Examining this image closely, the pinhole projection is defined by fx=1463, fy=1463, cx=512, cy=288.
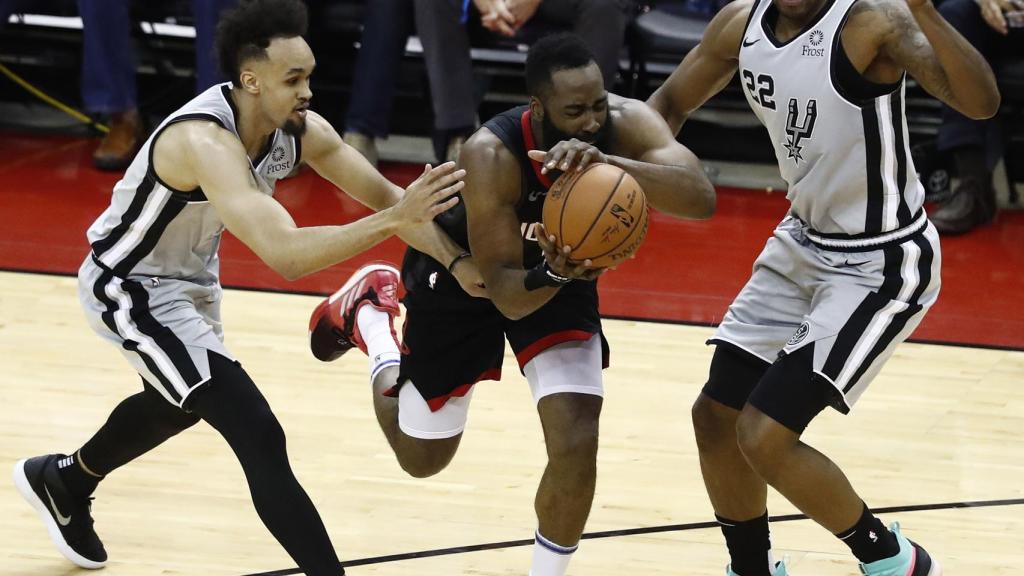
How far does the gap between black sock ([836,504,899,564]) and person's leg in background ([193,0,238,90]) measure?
5273 mm

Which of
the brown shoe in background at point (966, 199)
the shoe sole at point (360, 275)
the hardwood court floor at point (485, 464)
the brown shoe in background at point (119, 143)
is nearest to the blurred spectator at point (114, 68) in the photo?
the brown shoe in background at point (119, 143)

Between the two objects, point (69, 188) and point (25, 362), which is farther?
point (69, 188)

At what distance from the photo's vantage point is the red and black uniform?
4.00m

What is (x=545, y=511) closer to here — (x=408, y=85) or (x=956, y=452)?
(x=956, y=452)

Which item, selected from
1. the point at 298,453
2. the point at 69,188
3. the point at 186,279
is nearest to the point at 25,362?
the point at 298,453

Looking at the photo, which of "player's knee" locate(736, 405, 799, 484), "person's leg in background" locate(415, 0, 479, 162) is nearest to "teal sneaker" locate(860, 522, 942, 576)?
"player's knee" locate(736, 405, 799, 484)

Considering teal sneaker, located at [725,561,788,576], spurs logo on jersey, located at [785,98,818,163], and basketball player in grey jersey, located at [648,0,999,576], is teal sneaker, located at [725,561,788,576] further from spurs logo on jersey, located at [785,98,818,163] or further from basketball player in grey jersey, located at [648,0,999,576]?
spurs logo on jersey, located at [785,98,818,163]

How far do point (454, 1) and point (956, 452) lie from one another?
3.98 metres

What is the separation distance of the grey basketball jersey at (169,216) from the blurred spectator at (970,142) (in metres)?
4.62

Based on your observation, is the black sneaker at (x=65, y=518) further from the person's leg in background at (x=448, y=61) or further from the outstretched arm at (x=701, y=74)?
the person's leg in background at (x=448, y=61)

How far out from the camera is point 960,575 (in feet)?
14.1

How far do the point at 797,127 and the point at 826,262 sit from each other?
0.37 metres

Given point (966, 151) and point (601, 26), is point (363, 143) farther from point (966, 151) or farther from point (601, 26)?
point (966, 151)

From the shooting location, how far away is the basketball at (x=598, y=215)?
359 cm
